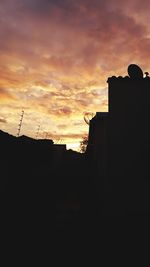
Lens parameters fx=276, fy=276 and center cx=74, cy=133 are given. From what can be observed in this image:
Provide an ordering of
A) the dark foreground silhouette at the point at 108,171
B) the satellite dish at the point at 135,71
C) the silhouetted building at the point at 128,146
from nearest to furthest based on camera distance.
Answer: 1. the silhouetted building at the point at 128,146
2. the dark foreground silhouette at the point at 108,171
3. the satellite dish at the point at 135,71

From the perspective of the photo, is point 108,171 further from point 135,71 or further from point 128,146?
point 135,71

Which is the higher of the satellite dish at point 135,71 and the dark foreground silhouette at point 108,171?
the satellite dish at point 135,71

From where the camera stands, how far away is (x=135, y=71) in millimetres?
16406

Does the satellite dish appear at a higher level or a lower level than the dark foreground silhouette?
higher

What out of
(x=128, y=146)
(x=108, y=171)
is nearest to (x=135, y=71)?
(x=128, y=146)

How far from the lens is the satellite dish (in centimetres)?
1620

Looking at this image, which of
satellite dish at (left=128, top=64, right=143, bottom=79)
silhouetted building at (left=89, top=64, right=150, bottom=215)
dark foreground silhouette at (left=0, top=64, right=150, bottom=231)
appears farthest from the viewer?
satellite dish at (left=128, top=64, right=143, bottom=79)

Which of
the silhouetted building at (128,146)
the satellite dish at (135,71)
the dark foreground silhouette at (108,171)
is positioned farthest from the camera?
the satellite dish at (135,71)

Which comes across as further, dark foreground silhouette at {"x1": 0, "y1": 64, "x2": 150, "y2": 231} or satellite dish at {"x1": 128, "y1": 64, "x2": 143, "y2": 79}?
satellite dish at {"x1": 128, "y1": 64, "x2": 143, "y2": 79}

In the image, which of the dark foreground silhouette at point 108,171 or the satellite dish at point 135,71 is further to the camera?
the satellite dish at point 135,71

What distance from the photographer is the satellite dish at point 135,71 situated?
16203 mm

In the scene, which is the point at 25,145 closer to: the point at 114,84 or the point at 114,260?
the point at 114,84

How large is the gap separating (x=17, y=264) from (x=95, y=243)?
13.8 feet

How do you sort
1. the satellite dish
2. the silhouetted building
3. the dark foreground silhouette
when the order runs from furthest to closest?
1. the satellite dish
2. the dark foreground silhouette
3. the silhouetted building
